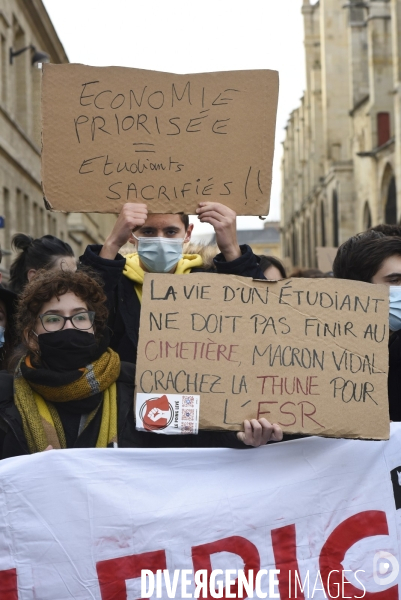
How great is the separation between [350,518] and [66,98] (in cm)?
184

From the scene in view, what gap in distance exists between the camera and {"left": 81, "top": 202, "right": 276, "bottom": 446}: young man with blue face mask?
3.86 metres

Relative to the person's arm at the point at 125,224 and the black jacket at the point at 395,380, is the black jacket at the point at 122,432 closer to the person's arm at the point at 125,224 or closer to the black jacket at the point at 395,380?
the person's arm at the point at 125,224

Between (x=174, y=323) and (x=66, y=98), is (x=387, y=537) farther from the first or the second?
(x=66, y=98)

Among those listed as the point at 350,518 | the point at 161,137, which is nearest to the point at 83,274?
the point at 161,137

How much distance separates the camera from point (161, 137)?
3967mm

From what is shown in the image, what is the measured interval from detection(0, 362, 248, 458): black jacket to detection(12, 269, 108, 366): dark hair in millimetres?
167

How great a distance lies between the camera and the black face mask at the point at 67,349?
3508 mm

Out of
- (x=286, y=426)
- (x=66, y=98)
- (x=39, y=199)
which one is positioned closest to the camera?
(x=286, y=426)

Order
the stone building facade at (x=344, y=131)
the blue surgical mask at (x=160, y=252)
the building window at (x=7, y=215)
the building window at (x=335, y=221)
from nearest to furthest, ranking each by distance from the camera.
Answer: the blue surgical mask at (x=160, y=252) < the building window at (x=7, y=215) < the stone building facade at (x=344, y=131) < the building window at (x=335, y=221)

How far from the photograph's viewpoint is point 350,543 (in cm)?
365

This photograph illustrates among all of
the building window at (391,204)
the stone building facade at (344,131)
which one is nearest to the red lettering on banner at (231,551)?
the stone building facade at (344,131)

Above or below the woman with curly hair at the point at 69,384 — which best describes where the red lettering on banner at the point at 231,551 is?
below

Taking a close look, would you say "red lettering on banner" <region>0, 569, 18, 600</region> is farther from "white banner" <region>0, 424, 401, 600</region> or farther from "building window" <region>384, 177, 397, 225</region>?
"building window" <region>384, 177, 397, 225</region>

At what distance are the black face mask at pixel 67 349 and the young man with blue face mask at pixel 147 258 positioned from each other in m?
0.45
